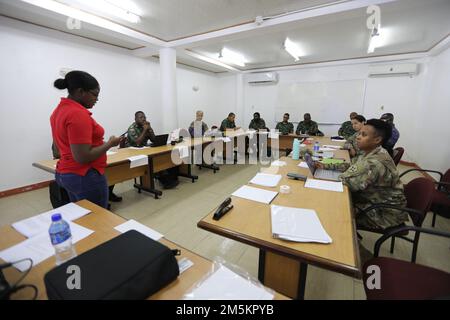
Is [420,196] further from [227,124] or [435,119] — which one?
[227,124]

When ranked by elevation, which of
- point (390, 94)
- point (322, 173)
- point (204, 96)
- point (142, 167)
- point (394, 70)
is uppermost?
point (394, 70)

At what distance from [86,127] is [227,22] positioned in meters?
3.08

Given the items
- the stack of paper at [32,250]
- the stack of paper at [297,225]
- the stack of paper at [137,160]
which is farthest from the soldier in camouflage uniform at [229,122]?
the stack of paper at [32,250]

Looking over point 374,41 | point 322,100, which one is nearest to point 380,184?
point 374,41

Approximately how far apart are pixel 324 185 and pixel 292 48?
13.7 feet

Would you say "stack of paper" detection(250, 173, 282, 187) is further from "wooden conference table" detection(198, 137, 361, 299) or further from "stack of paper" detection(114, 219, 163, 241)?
"stack of paper" detection(114, 219, 163, 241)

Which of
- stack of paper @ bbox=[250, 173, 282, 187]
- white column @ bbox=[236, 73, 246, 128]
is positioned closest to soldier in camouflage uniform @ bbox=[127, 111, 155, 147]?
stack of paper @ bbox=[250, 173, 282, 187]

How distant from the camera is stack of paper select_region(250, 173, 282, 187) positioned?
174 cm

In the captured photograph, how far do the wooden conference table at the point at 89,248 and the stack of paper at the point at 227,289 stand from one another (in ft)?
0.12

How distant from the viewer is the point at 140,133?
3596 millimetres

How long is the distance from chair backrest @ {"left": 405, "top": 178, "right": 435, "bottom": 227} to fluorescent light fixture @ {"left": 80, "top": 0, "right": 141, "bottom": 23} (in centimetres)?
388

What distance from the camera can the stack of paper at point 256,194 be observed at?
1.45 meters

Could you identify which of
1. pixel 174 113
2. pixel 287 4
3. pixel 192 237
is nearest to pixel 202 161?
pixel 174 113

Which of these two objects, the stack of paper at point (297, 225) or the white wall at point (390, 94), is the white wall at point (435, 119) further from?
the stack of paper at point (297, 225)
